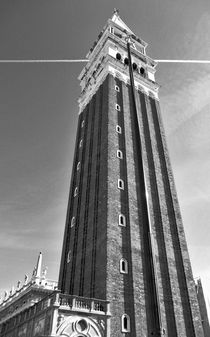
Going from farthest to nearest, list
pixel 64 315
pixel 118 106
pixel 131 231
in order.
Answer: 1. pixel 118 106
2. pixel 131 231
3. pixel 64 315

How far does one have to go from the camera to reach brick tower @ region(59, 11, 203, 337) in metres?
21.9

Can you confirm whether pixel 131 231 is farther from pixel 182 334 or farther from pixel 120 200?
pixel 182 334

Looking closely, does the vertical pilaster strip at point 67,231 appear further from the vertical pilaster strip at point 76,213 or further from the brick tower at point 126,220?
the vertical pilaster strip at point 76,213

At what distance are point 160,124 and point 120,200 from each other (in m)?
17.5

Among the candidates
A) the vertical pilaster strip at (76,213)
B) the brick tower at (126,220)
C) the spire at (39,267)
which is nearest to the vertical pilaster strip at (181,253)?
the brick tower at (126,220)

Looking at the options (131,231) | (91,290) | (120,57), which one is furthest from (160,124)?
(91,290)

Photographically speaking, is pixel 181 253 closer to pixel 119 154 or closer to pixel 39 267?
pixel 119 154

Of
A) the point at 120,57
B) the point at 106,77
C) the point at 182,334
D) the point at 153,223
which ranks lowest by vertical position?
the point at 182,334

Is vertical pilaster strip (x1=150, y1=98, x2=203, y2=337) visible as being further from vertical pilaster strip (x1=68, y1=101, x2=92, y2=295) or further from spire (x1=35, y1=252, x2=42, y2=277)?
spire (x1=35, y1=252, x2=42, y2=277)

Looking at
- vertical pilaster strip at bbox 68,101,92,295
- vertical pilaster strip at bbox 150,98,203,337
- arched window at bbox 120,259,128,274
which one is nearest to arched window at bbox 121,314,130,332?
arched window at bbox 120,259,128,274

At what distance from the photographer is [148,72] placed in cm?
4903

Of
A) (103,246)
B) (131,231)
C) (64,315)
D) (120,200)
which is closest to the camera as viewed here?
(64,315)

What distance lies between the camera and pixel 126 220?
27.3 m

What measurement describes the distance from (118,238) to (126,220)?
8.05 feet
